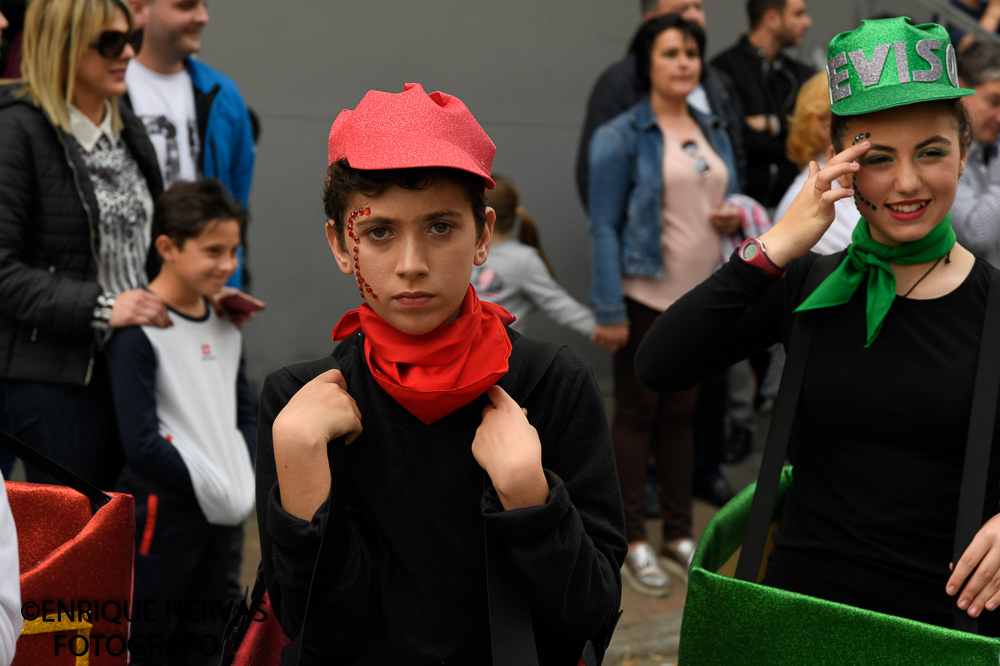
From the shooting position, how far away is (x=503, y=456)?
1.68m

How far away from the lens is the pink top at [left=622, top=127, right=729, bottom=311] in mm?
4871

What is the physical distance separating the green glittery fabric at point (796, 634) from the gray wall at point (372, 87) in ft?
17.1

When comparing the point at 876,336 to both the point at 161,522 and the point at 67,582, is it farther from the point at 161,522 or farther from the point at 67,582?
the point at 161,522

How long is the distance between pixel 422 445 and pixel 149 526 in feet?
5.83

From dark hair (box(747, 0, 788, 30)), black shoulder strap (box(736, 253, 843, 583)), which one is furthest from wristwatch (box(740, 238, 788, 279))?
dark hair (box(747, 0, 788, 30))

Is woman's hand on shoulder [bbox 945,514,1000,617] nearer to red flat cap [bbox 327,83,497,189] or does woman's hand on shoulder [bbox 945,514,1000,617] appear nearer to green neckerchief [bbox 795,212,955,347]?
green neckerchief [bbox 795,212,955,347]

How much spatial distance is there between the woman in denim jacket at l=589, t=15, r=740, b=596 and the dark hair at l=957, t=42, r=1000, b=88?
116 centimetres

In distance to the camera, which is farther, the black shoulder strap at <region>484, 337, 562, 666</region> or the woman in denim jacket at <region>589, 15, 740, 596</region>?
the woman in denim jacket at <region>589, 15, 740, 596</region>

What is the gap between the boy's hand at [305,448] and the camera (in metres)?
1.69

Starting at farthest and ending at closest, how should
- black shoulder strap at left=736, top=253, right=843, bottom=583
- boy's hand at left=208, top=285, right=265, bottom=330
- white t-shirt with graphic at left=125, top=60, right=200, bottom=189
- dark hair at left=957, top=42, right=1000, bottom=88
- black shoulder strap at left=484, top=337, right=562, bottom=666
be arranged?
dark hair at left=957, top=42, right=1000, bottom=88 → white t-shirt with graphic at left=125, top=60, right=200, bottom=189 → boy's hand at left=208, top=285, right=265, bottom=330 → black shoulder strap at left=736, top=253, right=843, bottom=583 → black shoulder strap at left=484, top=337, right=562, bottom=666

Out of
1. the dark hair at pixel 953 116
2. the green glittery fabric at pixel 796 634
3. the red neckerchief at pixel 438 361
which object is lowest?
the green glittery fabric at pixel 796 634

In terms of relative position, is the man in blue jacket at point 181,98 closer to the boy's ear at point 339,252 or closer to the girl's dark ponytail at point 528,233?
the girl's dark ponytail at point 528,233

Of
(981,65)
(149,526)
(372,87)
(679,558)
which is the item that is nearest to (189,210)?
(149,526)

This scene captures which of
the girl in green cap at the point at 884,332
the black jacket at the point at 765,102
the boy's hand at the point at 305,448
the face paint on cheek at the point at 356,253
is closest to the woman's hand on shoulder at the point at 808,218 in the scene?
the girl in green cap at the point at 884,332
